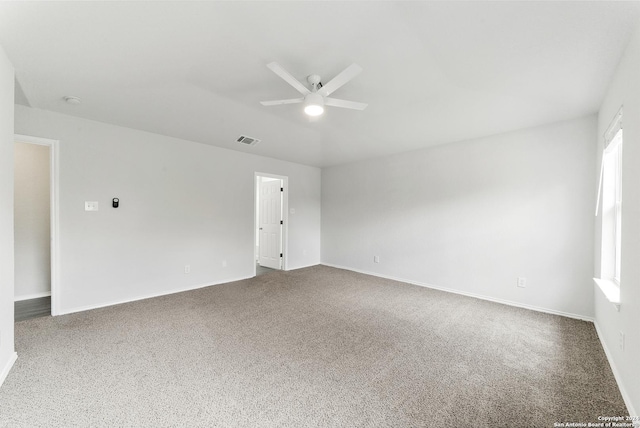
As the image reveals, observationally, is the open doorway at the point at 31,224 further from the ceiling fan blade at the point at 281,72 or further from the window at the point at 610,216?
the window at the point at 610,216

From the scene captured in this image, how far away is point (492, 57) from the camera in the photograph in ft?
6.64

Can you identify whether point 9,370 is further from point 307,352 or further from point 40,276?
point 40,276

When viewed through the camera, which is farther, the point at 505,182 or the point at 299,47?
the point at 505,182

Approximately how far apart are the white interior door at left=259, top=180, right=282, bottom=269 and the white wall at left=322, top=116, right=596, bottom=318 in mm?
1738

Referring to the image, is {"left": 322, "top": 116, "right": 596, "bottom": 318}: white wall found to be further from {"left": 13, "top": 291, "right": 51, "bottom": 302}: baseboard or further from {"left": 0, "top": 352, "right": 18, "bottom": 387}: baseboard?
{"left": 13, "top": 291, "right": 51, "bottom": 302}: baseboard

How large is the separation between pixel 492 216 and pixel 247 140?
12.9 ft

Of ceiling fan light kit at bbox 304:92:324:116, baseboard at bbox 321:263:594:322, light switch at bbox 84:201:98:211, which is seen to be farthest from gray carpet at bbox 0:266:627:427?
ceiling fan light kit at bbox 304:92:324:116

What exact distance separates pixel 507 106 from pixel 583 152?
3.90 feet

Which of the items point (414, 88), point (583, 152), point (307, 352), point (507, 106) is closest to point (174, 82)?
point (414, 88)

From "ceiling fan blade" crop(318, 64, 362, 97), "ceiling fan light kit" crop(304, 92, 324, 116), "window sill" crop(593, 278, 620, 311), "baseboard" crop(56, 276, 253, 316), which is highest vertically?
"ceiling fan blade" crop(318, 64, 362, 97)

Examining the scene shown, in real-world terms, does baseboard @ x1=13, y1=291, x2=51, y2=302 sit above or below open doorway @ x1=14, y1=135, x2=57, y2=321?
below

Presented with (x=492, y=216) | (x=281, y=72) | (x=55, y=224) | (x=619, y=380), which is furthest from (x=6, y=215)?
(x=492, y=216)

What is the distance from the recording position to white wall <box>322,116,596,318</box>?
319 cm

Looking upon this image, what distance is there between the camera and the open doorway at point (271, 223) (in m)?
5.72
